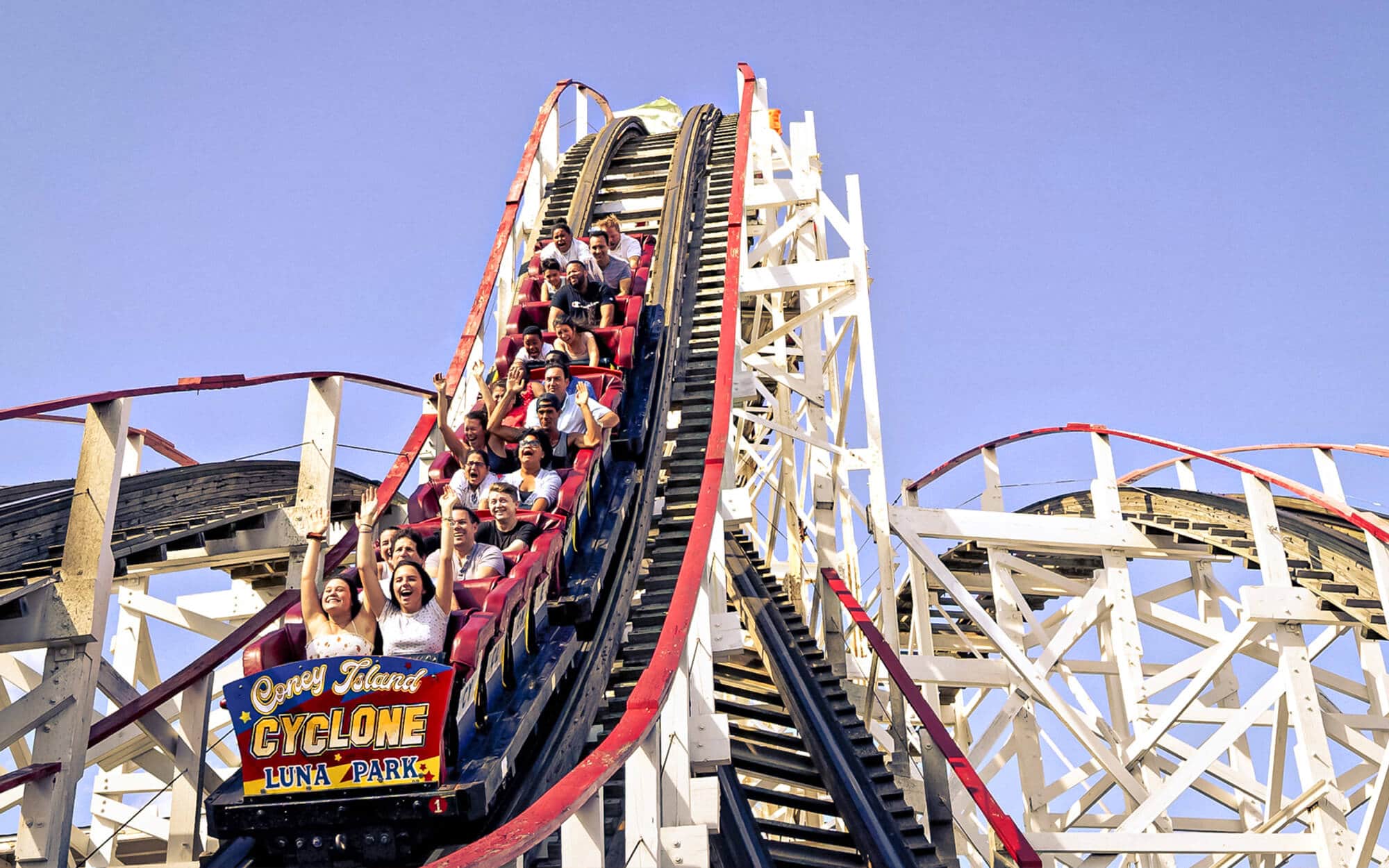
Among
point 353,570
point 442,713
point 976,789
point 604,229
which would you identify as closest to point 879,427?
point 604,229

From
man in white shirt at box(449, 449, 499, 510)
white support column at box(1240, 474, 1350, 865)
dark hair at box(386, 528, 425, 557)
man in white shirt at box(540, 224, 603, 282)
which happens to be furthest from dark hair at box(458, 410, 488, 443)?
white support column at box(1240, 474, 1350, 865)

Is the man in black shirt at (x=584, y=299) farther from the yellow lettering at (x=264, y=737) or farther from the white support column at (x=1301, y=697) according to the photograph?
the yellow lettering at (x=264, y=737)

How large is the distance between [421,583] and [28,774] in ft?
5.06

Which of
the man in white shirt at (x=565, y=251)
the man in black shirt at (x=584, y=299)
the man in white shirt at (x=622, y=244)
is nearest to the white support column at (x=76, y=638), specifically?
the man in black shirt at (x=584, y=299)

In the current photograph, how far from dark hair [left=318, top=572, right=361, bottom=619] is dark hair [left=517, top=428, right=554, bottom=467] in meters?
1.60

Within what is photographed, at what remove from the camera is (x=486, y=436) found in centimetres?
709

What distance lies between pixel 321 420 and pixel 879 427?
333 centimetres

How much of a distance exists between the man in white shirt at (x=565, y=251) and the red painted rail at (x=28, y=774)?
481 cm

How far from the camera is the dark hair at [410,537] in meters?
5.11

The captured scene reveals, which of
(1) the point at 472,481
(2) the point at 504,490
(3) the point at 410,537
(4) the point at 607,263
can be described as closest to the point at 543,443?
(1) the point at 472,481

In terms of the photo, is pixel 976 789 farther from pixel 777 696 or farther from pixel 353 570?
pixel 353 570

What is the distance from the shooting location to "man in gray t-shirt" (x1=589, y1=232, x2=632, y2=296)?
29.5 feet

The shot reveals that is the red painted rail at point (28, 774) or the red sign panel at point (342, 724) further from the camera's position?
the red painted rail at point (28, 774)

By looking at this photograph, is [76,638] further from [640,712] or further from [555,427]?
[640,712]
